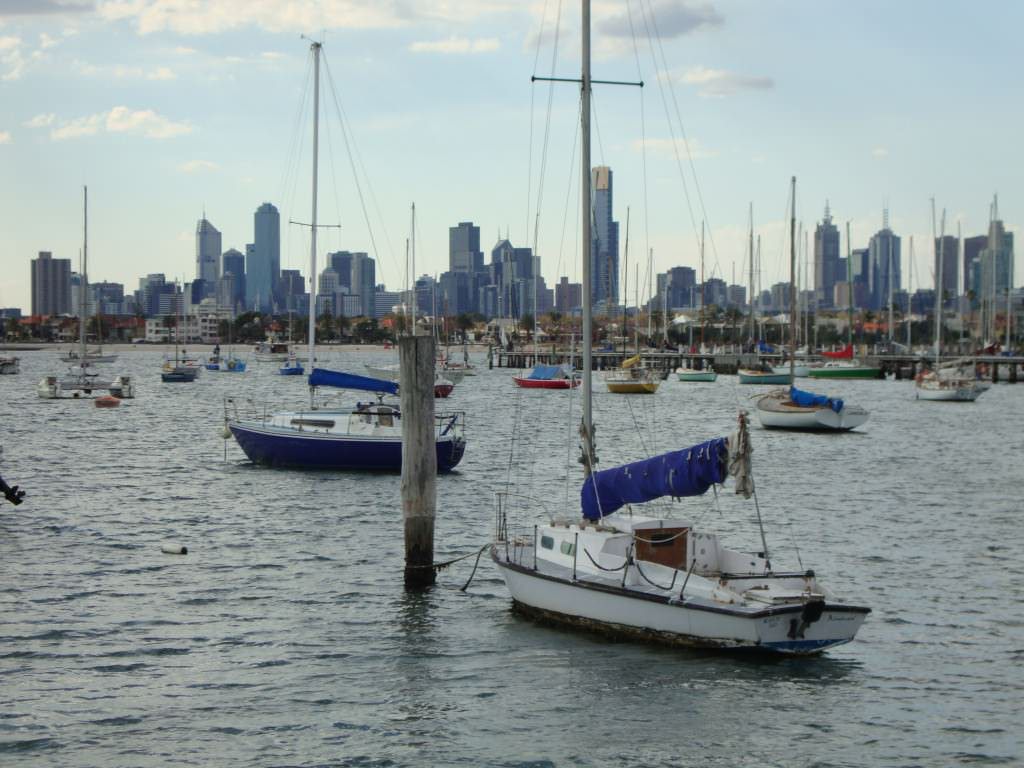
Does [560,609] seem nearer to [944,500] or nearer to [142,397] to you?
[944,500]

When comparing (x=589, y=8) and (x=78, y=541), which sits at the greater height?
(x=589, y=8)

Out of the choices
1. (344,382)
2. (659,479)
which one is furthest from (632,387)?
(659,479)

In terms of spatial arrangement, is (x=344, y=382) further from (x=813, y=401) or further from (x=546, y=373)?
(x=546, y=373)

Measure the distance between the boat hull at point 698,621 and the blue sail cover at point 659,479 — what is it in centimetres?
190

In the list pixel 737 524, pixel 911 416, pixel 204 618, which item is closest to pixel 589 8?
pixel 204 618

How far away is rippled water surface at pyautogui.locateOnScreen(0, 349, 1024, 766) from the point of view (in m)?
18.6

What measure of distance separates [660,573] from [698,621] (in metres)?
1.30

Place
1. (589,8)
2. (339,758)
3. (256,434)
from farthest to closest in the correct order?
(256,434) < (589,8) < (339,758)

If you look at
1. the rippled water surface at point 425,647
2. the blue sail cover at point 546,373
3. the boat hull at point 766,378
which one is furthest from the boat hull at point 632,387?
the rippled water surface at point 425,647

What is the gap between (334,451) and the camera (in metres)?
46.8

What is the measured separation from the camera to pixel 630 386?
107500 mm

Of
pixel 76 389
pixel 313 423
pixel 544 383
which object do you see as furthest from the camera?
pixel 544 383

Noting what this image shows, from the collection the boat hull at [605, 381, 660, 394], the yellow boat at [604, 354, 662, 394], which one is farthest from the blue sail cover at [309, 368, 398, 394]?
the boat hull at [605, 381, 660, 394]

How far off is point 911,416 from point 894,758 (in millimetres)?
73137
